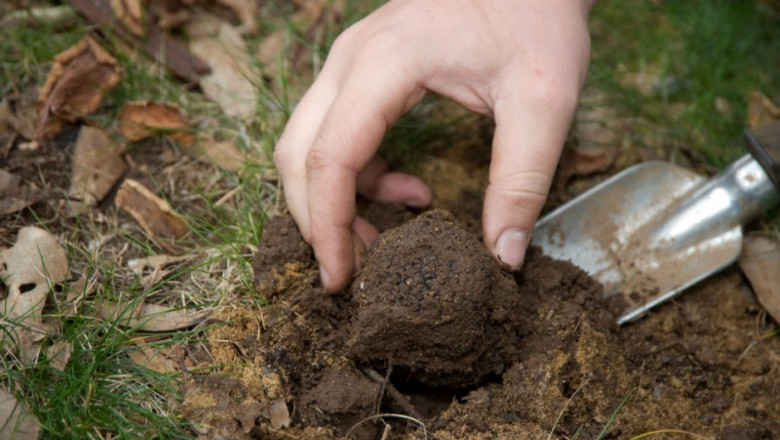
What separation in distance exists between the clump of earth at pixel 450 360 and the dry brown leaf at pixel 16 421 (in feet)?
1.30

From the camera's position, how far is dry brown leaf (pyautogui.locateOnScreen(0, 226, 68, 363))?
198cm

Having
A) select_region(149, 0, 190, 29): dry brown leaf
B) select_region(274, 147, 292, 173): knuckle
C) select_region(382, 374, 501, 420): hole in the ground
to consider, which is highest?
select_region(149, 0, 190, 29): dry brown leaf

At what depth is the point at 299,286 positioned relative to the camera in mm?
2176

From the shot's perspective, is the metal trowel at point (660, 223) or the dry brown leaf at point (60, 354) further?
the metal trowel at point (660, 223)

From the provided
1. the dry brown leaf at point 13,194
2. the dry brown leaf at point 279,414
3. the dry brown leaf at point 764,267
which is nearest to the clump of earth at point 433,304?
the dry brown leaf at point 279,414

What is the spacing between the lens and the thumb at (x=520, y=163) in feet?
6.57

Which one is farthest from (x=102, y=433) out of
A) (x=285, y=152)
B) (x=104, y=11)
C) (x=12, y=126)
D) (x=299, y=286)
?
(x=104, y=11)

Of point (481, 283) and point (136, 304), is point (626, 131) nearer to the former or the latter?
point (481, 283)

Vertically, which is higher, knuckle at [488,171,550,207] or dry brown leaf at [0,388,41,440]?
knuckle at [488,171,550,207]

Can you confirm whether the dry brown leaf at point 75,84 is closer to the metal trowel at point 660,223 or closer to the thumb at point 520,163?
the thumb at point 520,163

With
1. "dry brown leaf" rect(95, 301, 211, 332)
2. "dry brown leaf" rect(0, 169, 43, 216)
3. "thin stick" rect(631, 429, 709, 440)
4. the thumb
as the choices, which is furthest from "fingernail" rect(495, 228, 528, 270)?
"dry brown leaf" rect(0, 169, 43, 216)

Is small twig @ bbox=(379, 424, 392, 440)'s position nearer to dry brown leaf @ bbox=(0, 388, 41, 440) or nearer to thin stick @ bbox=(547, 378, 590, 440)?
thin stick @ bbox=(547, 378, 590, 440)

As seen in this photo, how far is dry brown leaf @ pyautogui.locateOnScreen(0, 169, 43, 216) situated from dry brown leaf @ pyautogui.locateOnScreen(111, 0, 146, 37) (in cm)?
86

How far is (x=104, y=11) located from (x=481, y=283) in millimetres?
2122
